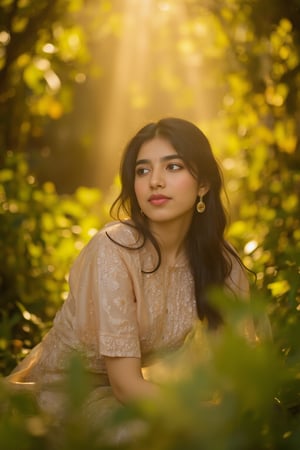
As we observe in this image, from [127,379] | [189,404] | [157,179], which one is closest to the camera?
[189,404]

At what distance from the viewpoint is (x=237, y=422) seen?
100 centimetres

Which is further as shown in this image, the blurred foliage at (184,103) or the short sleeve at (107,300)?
the blurred foliage at (184,103)

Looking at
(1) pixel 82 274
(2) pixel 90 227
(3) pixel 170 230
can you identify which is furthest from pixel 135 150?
(2) pixel 90 227

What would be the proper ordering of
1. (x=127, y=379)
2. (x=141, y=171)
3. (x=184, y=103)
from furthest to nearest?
1. (x=184, y=103)
2. (x=141, y=171)
3. (x=127, y=379)

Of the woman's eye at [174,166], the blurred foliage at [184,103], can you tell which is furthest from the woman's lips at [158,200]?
the blurred foliage at [184,103]

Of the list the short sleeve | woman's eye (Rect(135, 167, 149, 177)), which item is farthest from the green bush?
woman's eye (Rect(135, 167, 149, 177))

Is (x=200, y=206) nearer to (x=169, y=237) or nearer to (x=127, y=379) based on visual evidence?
(x=169, y=237)

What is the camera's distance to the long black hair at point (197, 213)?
2.57m

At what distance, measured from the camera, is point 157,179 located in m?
2.49

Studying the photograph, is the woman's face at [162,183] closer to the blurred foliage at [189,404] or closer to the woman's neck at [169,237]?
the woman's neck at [169,237]

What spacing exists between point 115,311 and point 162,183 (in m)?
0.48

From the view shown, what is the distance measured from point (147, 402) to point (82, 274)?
1666mm

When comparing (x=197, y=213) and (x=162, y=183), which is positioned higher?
(x=162, y=183)

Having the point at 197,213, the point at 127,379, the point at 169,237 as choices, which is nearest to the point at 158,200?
the point at 169,237
